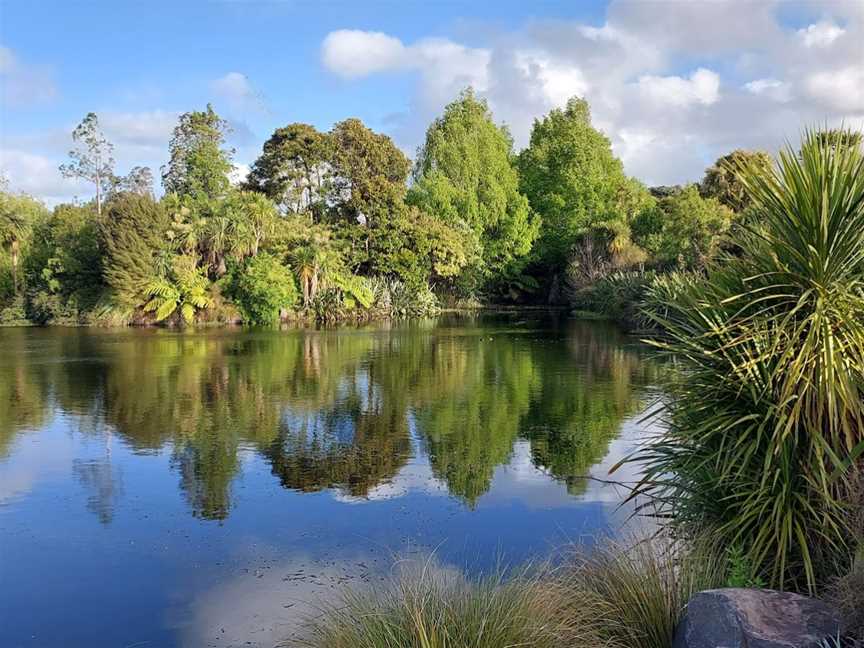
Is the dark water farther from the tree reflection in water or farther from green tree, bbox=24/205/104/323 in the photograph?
green tree, bbox=24/205/104/323

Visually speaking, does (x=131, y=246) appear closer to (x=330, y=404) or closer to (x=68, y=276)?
(x=68, y=276)

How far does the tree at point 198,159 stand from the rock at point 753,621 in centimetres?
4587

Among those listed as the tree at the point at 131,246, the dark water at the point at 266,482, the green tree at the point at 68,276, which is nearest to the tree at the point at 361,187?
the tree at the point at 131,246

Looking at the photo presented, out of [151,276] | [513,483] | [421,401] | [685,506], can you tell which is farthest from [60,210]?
[685,506]

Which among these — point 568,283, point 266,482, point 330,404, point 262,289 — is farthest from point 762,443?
point 568,283

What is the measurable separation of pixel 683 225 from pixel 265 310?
21.3 metres

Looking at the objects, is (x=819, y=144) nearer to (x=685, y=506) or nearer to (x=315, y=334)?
(x=685, y=506)

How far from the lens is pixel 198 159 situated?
46.7 m

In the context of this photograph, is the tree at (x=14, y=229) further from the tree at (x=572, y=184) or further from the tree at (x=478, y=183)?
the tree at (x=572, y=184)

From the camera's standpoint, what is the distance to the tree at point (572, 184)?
52281mm

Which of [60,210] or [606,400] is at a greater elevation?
[60,210]

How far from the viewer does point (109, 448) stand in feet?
38.6

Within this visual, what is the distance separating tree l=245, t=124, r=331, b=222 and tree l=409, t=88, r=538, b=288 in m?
6.48

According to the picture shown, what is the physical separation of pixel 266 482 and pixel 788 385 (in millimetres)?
6759
